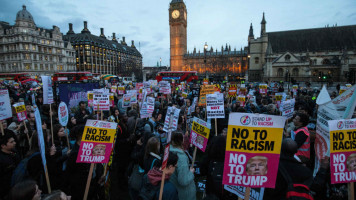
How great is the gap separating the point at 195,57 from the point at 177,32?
13.5 meters

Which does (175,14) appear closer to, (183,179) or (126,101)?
(126,101)

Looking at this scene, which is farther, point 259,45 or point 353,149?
point 259,45

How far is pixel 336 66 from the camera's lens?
42156mm

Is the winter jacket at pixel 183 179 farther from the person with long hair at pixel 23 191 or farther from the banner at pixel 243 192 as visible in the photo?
the person with long hair at pixel 23 191

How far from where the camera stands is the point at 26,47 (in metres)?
55.2

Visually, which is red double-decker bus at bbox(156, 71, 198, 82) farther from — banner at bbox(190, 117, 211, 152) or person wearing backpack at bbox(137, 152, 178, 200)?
person wearing backpack at bbox(137, 152, 178, 200)

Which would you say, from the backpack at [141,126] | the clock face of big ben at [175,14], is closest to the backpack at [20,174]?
the backpack at [141,126]

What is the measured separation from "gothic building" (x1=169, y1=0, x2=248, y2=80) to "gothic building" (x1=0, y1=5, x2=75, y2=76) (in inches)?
1793

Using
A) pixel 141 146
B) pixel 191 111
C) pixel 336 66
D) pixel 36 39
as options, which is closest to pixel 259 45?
pixel 336 66

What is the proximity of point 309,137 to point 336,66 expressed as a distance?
168ft

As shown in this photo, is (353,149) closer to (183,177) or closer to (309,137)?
(309,137)

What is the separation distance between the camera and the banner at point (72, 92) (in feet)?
38.9

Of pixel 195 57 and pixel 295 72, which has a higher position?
pixel 195 57

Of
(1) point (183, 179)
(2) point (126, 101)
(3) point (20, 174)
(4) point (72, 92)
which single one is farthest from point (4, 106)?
(4) point (72, 92)
